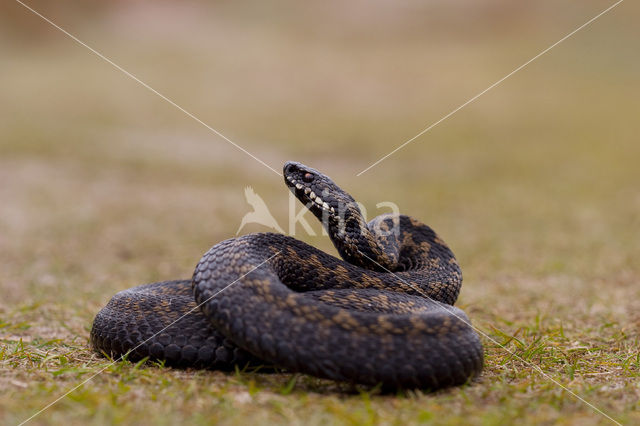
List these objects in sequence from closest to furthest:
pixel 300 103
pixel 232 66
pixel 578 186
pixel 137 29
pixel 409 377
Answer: pixel 409 377 → pixel 578 186 → pixel 300 103 → pixel 232 66 → pixel 137 29

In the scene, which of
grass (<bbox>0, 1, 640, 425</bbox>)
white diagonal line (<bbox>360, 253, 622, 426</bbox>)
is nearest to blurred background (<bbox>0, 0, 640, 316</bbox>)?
grass (<bbox>0, 1, 640, 425</bbox>)

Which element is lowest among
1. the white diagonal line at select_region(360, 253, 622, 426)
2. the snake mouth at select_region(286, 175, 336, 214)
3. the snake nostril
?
the white diagonal line at select_region(360, 253, 622, 426)

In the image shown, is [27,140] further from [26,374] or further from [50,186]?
[26,374]

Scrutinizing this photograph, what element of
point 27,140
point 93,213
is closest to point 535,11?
point 27,140

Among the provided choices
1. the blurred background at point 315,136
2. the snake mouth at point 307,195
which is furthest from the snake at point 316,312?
the blurred background at point 315,136

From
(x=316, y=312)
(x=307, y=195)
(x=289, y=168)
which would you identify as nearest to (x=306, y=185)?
(x=307, y=195)

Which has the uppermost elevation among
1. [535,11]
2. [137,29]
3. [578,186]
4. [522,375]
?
[535,11]

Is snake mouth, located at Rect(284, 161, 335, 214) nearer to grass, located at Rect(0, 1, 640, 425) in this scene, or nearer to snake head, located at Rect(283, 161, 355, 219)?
snake head, located at Rect(283, 161, 355, 219)

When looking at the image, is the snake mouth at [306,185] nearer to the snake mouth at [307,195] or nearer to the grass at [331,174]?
the snake mouth at [307,195]
